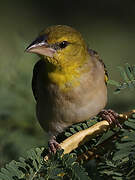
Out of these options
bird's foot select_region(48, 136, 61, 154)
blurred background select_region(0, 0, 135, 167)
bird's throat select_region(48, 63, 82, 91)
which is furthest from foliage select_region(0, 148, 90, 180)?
blurred background select_region(0, 0, 135, 167)

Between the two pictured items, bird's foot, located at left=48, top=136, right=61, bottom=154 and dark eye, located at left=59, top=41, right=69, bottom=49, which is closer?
bird's foot, located at left=48, top=136, right=61, bottom=154

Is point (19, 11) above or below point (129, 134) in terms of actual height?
above

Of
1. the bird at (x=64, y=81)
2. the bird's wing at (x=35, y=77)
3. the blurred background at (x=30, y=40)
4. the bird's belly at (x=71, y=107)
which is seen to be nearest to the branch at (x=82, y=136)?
the bird at (x=64, y=81)

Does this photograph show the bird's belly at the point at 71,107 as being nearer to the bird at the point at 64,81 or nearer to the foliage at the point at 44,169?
the bird at the point at 64,81

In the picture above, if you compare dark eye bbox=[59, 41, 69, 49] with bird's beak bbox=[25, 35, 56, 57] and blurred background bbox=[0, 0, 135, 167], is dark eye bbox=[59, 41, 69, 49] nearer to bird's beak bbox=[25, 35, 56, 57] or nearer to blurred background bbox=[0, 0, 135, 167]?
bird's beak bbox=[25, 35, 56, 57]

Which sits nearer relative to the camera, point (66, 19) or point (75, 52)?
point (75, 52)

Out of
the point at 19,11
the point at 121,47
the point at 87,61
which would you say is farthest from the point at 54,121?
the point at 19,11

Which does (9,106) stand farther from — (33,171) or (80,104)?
(33,171)

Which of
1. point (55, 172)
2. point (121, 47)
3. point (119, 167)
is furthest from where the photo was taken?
point (121, 47)

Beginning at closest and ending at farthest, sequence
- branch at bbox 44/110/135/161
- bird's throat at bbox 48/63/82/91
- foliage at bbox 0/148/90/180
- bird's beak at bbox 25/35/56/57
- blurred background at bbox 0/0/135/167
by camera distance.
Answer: foliage at bbox 0/148/90/180, branch at bbox 44/110/135/161, bird's beak at bbox 25/35/56/57, bird's throat at bbox 48/63/82/91, blurred background at bbox 0/0/135/167

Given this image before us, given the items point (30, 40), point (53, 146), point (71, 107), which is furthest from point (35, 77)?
point (30, 40)
